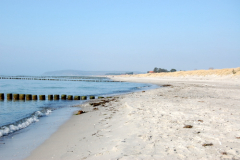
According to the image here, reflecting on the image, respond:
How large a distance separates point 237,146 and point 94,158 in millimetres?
2801

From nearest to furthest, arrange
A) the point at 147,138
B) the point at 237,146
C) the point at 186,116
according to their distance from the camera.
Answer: the point at 237,146 < the point at 147,138 < the point at 186,116

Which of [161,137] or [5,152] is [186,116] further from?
[5,152]

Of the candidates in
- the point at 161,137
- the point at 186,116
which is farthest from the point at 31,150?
the point at 186,116

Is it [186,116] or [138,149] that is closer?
[138,149]

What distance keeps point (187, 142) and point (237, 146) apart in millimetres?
937

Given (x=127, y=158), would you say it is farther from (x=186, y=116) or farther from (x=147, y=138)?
(x=186, y=116)

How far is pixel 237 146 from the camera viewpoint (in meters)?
4.00

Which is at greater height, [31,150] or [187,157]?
[187,157]

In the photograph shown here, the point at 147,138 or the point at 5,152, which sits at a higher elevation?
the point at 147,138

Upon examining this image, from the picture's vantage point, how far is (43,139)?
17.9 feet

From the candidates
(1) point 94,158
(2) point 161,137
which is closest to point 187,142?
(2) point 161,137

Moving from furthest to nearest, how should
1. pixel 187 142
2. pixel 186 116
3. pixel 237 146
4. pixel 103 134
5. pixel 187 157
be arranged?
pixel 186 116 < pixel 103 134 < pixel 187 142 < pixel 237 146 < pixel 187 157

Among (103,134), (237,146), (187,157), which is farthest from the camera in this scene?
(103,134)

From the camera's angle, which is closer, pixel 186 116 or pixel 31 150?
pixel 31 150
